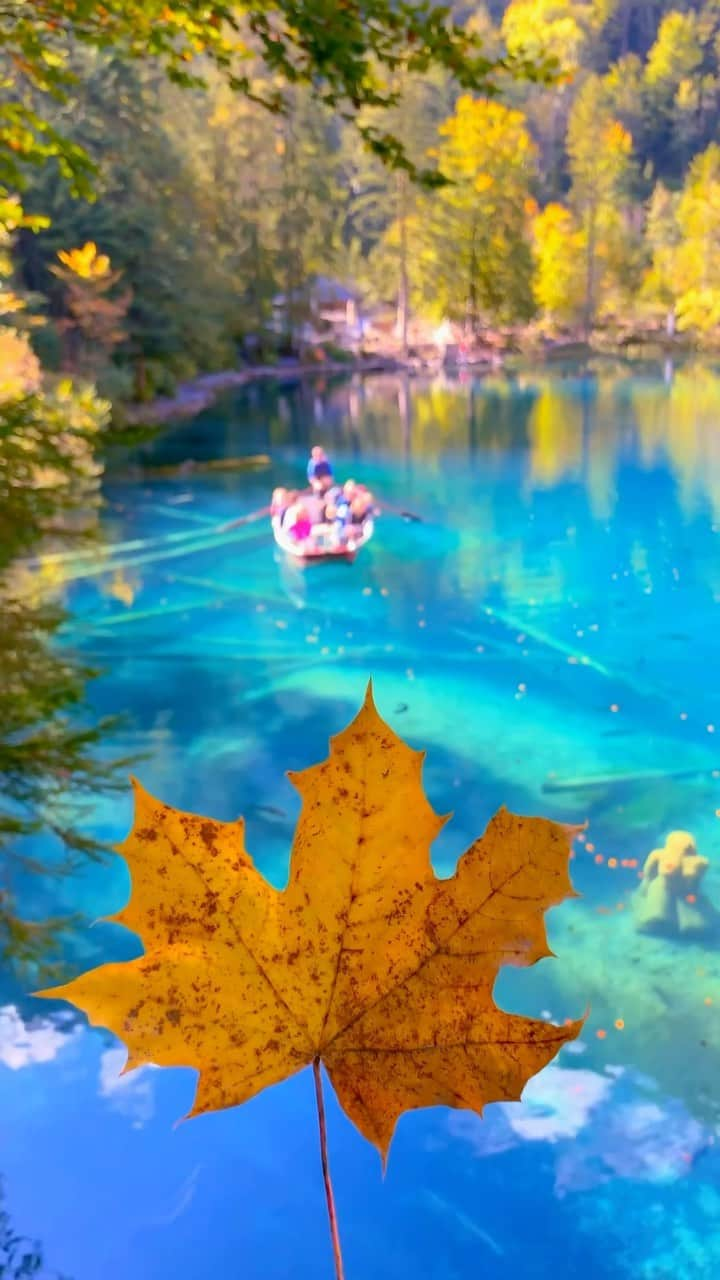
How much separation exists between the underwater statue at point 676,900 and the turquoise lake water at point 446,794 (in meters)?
0.11

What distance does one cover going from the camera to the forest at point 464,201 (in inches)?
893

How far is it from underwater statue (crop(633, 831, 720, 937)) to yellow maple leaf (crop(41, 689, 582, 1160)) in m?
4.68

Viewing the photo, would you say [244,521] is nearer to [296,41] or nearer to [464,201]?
[296,41]

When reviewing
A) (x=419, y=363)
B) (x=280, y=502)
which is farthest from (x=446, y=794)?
(x=419, y=363)

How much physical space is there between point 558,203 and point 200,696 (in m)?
35.2

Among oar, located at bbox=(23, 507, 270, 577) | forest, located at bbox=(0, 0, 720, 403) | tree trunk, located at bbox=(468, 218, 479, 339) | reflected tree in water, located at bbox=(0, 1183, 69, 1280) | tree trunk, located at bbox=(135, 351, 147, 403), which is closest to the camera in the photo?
reflected tree in water, located at bbox=(0, 1183, 69, 1280)

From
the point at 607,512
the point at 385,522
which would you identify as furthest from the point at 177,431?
the point at 607,512

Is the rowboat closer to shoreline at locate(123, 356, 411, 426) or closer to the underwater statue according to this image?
shoreline at locate(123, 356, 411, 426)

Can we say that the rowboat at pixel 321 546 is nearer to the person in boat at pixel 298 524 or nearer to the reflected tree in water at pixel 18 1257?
the person in boat at pixel 298 524

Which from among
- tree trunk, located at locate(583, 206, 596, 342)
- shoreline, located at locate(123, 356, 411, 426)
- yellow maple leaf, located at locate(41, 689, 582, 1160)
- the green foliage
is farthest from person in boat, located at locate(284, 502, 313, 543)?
tree trunk, located at locate(583, 206, 596, 342)

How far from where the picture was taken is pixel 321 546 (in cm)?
1092

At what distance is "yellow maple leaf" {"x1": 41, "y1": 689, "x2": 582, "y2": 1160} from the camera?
0.56 metres

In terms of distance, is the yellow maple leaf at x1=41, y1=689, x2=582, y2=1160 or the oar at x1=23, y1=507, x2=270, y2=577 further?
the oar at x1=23, y1=507, x2=270, y2=577

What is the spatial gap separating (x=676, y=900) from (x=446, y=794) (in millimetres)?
1633
